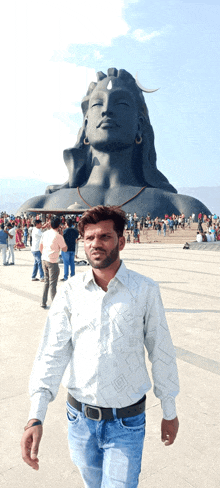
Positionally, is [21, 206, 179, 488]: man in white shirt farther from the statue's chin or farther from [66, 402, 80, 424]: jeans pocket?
the statue's chin

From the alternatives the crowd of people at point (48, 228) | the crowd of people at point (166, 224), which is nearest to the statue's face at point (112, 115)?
the crowd of people at point (48, 228)

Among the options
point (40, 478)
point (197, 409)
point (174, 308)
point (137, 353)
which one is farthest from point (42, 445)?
point (174, 308)

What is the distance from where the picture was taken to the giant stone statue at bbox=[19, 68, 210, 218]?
36.8m

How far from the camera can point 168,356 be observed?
1535mm

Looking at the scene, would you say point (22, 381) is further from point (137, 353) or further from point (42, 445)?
point (137, 353)

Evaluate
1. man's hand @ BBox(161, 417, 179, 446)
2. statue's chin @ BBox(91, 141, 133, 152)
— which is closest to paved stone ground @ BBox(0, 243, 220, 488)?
man's hand @ BBox(161, 417, 179, 446)

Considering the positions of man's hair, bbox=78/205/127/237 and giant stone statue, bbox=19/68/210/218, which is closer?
man's hair, bbox=78/205/127/237

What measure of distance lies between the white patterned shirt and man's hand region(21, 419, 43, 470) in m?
0.05

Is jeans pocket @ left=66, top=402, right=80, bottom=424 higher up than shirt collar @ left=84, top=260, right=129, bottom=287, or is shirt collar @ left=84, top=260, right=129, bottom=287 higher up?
shirt collar @ left=84, top=260, right=129, bottom=287

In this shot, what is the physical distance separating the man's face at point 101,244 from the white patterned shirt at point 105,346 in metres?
0.07

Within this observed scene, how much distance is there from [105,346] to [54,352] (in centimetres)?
22

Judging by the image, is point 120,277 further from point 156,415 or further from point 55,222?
point 55,222

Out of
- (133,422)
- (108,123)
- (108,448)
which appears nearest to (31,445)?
(108,448)

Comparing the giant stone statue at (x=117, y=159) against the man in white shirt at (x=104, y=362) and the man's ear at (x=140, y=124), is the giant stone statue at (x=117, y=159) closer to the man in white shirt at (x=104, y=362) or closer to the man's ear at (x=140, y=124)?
the man's ear at (x=140, y=124)
